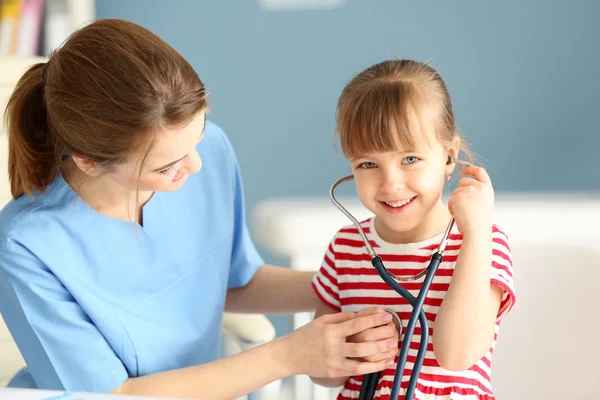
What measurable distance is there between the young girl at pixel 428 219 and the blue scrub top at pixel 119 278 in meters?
0.34

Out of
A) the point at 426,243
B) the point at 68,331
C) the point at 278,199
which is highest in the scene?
the point at 426,243

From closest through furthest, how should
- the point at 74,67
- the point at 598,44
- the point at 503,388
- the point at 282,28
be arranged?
the point at 74,67
the point at 503,388
the point at 598,44
the point at 282,28

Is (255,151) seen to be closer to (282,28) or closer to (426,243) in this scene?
(282,28)

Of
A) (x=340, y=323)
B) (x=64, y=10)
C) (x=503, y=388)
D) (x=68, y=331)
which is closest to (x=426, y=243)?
(x=340, y=323)

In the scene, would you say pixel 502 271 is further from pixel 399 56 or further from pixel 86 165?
pixel 399 56

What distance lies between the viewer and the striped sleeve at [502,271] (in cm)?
114

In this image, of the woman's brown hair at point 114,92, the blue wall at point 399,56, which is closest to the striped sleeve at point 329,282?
the woman's brown hair at point 114,92

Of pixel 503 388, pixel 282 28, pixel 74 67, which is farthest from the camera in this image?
pixel 282 28

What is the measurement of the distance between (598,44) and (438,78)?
1.37 metres

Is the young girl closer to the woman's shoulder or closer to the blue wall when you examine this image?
the woman's shoulder

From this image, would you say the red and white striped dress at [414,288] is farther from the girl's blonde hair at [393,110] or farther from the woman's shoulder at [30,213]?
the woman's shoulder at [30,213]

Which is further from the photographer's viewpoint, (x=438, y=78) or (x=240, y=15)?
(x=240, y=15)

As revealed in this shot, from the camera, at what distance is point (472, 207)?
110cm

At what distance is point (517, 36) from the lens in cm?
238
